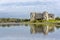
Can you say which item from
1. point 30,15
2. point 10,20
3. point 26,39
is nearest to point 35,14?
point 30,15

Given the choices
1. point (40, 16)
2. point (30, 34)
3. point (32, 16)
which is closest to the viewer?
point (30, 34)

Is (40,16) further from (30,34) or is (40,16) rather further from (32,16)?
(30,34)

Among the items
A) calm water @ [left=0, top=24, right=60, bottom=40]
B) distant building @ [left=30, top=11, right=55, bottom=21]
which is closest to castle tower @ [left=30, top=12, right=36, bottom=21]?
distant building @ [left=30, top=11, right=55, bottom=21]

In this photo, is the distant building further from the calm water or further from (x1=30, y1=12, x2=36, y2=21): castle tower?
the calm water

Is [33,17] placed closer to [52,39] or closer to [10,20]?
[10,20]

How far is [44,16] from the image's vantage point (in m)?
72.1

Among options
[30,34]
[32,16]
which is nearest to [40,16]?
[32,16]

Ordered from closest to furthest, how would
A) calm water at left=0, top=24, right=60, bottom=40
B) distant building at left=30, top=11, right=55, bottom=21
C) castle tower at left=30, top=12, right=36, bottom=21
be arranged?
calm water at left=0, top=24, right=60, bottom=40, castle tower at left=30, top=12, right=36, bottom=21, distant building at left=30, top=11, right=55, bottom=21

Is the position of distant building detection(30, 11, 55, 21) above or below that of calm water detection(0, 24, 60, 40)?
below

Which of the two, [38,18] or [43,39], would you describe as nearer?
[43,39]

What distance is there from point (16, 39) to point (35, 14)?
55.4 meters

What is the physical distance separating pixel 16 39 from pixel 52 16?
186 feet

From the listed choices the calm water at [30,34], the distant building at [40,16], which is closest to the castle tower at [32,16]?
the distant building at [40,16]


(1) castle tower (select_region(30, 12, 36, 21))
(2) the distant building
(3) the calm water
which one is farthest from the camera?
(2) the distant building
